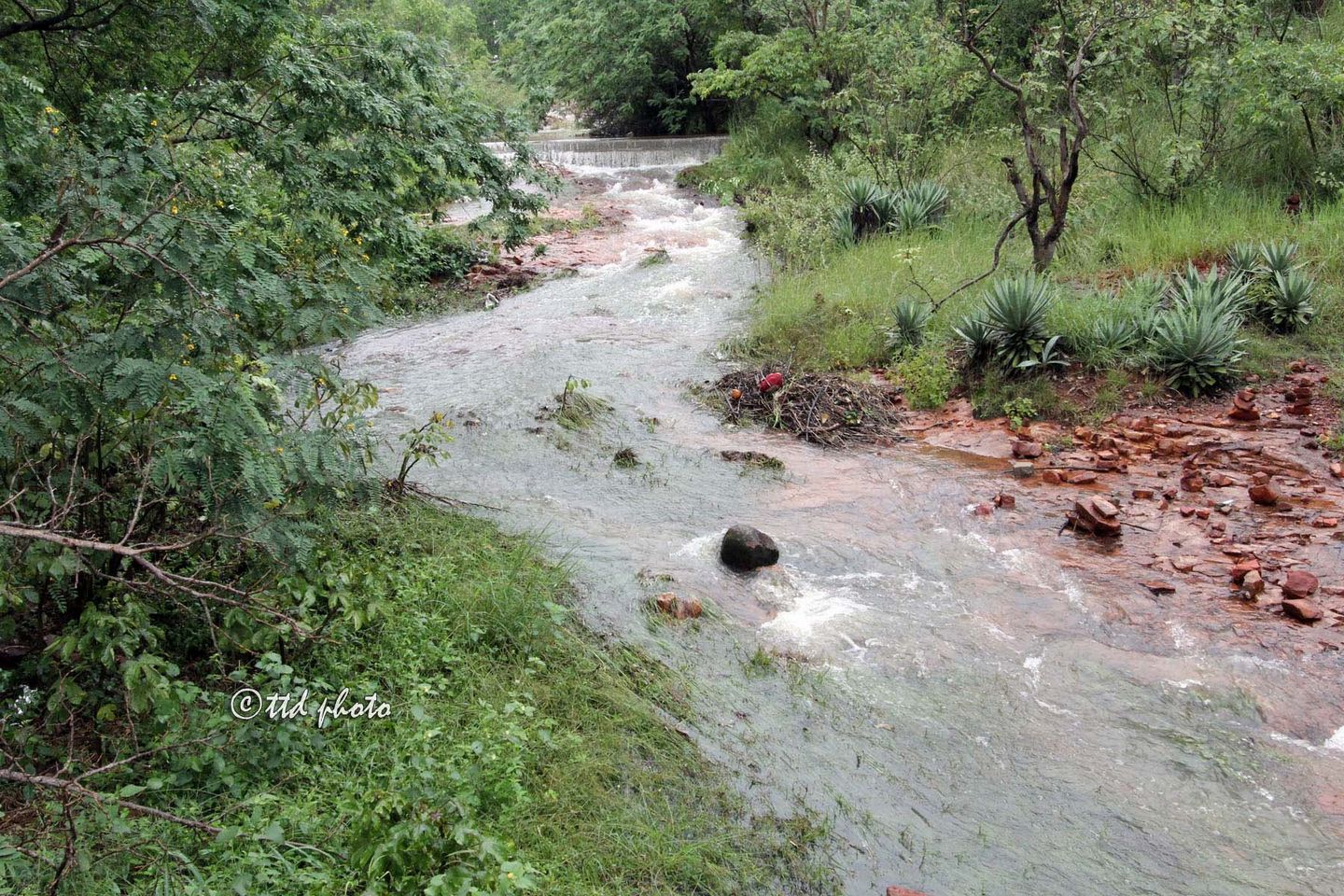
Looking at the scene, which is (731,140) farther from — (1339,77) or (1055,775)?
(1055,775)

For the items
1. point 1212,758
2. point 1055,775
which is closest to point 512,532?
point 1055,775

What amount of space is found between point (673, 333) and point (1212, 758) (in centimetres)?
783

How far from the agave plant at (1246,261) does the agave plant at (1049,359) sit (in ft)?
6.31

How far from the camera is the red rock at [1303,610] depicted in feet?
17.0

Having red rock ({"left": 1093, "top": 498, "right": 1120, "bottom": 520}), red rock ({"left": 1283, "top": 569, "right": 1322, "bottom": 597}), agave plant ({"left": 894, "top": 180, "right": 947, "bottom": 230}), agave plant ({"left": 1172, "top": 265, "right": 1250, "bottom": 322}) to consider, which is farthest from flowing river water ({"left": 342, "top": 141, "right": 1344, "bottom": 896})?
agave plant ({"left": 894, "top": 180, "right": 947, "bottom": 230})

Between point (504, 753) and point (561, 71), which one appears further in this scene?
point (561, 71)

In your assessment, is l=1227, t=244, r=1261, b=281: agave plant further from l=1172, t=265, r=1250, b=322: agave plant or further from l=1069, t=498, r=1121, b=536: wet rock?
l=1069, t=498, r=1121, b=536: wet rock

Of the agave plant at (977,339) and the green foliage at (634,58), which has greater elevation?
the green foliage at (634,58)

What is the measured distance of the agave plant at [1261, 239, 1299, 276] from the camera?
8.58 m

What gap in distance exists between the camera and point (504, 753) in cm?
360

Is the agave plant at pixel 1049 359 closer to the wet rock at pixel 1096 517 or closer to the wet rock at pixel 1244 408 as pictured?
the wet rock at pixel 1244 408

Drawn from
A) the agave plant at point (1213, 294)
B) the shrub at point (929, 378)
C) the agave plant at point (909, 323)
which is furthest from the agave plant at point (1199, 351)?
the agave plant at point (909, 323)

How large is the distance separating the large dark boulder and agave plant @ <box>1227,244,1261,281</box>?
5.81 meters

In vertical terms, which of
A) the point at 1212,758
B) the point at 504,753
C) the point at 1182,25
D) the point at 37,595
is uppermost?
the point at 1182,25
